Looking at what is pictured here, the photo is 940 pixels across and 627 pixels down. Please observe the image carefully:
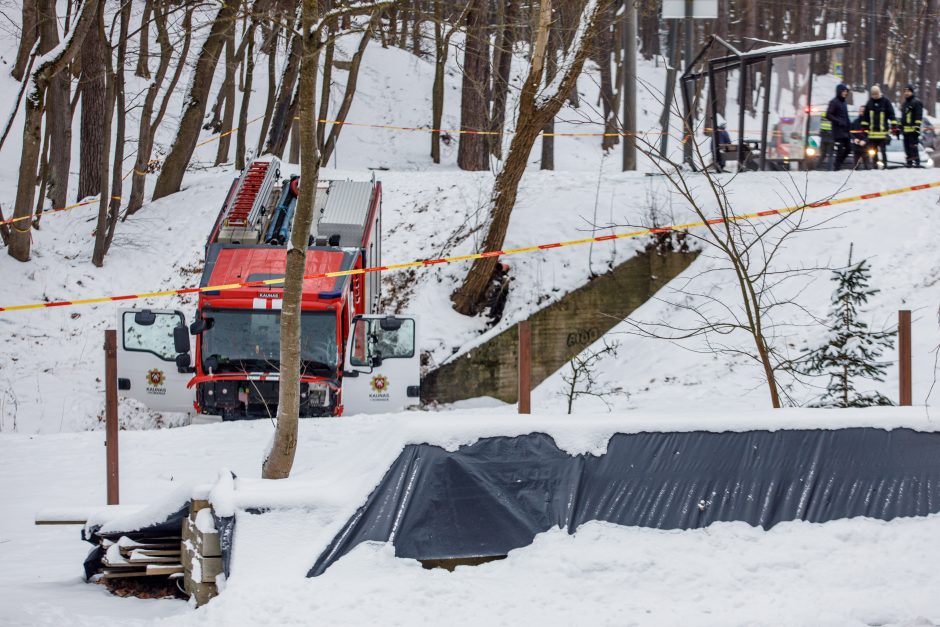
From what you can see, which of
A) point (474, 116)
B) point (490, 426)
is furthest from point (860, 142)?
point (490, 426)

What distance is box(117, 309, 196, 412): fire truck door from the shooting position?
535 inches

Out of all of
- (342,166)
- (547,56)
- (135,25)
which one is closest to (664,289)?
(547,56)

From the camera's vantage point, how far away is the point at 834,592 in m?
6.57

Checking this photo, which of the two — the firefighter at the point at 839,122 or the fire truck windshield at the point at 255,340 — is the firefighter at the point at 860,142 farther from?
the fire truck windshield at the point at 255,340

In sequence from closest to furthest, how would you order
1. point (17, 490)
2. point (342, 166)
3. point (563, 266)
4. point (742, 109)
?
point (17, 490) → point (563, 266) → point (742, 109) → point (342, 166)

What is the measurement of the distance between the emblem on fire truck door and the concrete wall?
4.25m

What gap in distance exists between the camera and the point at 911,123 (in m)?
20.1

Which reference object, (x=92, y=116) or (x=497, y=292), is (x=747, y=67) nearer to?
(x=497, y=292)

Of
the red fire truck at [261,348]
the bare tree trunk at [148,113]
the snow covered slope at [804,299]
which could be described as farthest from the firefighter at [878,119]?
the bare tree trunk at [148,113]

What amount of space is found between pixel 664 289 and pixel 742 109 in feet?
13.3

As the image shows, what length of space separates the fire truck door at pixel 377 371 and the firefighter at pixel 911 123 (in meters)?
11.4

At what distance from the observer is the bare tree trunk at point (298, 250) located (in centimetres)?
814

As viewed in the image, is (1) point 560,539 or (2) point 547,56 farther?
(2) point 547,56

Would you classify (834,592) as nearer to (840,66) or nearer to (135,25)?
(135,25)
